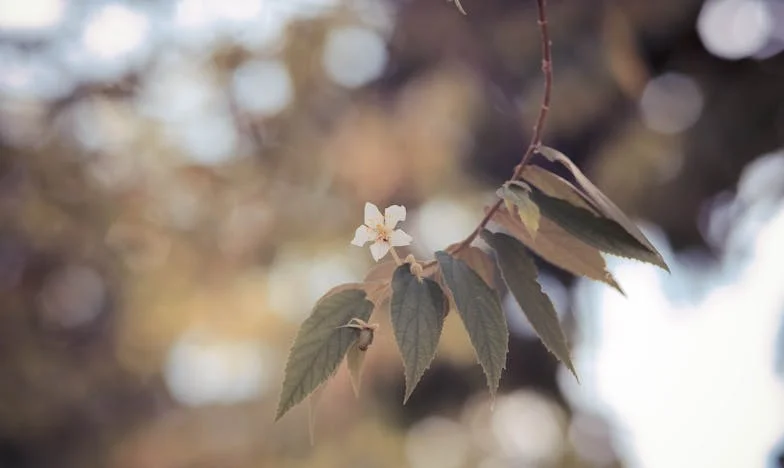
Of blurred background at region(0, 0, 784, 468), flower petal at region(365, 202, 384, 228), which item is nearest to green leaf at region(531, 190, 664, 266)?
flower petal at region(365, 202, 384, 228)

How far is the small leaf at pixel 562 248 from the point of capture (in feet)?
1.73

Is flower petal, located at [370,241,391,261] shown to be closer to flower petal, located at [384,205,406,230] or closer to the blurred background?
flower petal, located at [384,205,406,230]

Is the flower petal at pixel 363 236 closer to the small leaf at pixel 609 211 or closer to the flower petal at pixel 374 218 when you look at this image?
the flower petal at pixel 374 218

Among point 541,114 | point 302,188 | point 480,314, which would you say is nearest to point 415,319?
point 480,314

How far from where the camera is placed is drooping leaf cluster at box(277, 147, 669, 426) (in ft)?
1.47

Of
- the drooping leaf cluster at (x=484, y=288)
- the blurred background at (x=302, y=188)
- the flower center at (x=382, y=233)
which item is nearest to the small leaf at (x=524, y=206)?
the drooping leaf cluster at (x=484, y=288)

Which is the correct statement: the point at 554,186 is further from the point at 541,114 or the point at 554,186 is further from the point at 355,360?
the point at 355,360

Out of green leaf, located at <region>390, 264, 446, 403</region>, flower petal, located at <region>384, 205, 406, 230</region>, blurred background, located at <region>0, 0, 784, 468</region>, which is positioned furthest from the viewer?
blurred background, located at <region>0, 0, 784, 468</region>

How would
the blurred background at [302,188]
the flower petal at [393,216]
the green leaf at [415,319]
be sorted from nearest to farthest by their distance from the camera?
the green leaf at [415,319] → the flower petal at [393,216] → the blurred background at [302,188]

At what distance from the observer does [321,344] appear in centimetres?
46

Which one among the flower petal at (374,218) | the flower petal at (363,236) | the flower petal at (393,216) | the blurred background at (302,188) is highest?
the blurred background at (302,188)

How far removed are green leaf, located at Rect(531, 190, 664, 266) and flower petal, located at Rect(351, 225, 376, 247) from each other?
0.10 metres

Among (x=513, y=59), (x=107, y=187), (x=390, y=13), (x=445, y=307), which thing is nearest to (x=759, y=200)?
(x=513, y=59)

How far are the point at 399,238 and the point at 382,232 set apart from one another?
2 cm
